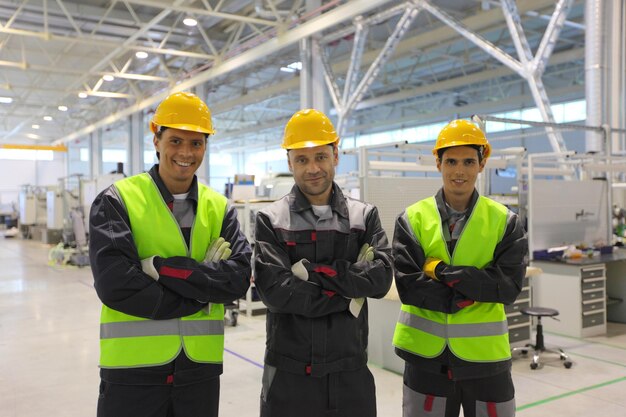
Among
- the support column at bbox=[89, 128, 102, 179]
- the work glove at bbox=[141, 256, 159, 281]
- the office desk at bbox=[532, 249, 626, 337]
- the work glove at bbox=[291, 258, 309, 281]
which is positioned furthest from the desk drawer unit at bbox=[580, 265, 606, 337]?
the support column at bbox=[89, 128, 102, 179]

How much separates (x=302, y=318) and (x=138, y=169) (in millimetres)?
16856

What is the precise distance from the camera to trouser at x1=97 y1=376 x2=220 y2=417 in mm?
1903

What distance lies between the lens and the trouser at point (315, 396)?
6.73 feet

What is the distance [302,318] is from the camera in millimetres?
2096

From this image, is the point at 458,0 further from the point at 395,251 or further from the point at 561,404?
the point at 395,251

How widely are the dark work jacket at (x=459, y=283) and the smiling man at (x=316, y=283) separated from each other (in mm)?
202

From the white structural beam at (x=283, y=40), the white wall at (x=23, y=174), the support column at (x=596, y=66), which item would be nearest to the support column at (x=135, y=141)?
the white structural beam at (x=283, y=40)

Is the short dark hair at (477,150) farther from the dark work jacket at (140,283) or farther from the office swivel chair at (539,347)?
the office swivel chair at (539,347)

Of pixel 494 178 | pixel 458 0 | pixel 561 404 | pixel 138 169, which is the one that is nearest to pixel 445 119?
pixel 494 178

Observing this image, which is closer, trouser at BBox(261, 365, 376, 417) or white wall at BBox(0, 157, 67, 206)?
trouser at BBox(261, 365, 376, 417)

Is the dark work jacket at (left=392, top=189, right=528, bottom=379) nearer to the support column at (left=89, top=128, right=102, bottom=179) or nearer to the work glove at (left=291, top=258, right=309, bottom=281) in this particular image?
the work glove at (left=291, top=258, right=309, bottom=281)

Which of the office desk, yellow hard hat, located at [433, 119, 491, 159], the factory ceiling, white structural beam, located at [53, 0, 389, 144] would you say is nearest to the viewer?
yellow hard hat, located at [433, 119, 491, 159]

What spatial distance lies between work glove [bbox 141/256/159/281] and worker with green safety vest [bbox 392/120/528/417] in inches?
41.7

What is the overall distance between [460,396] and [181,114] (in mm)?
1671
